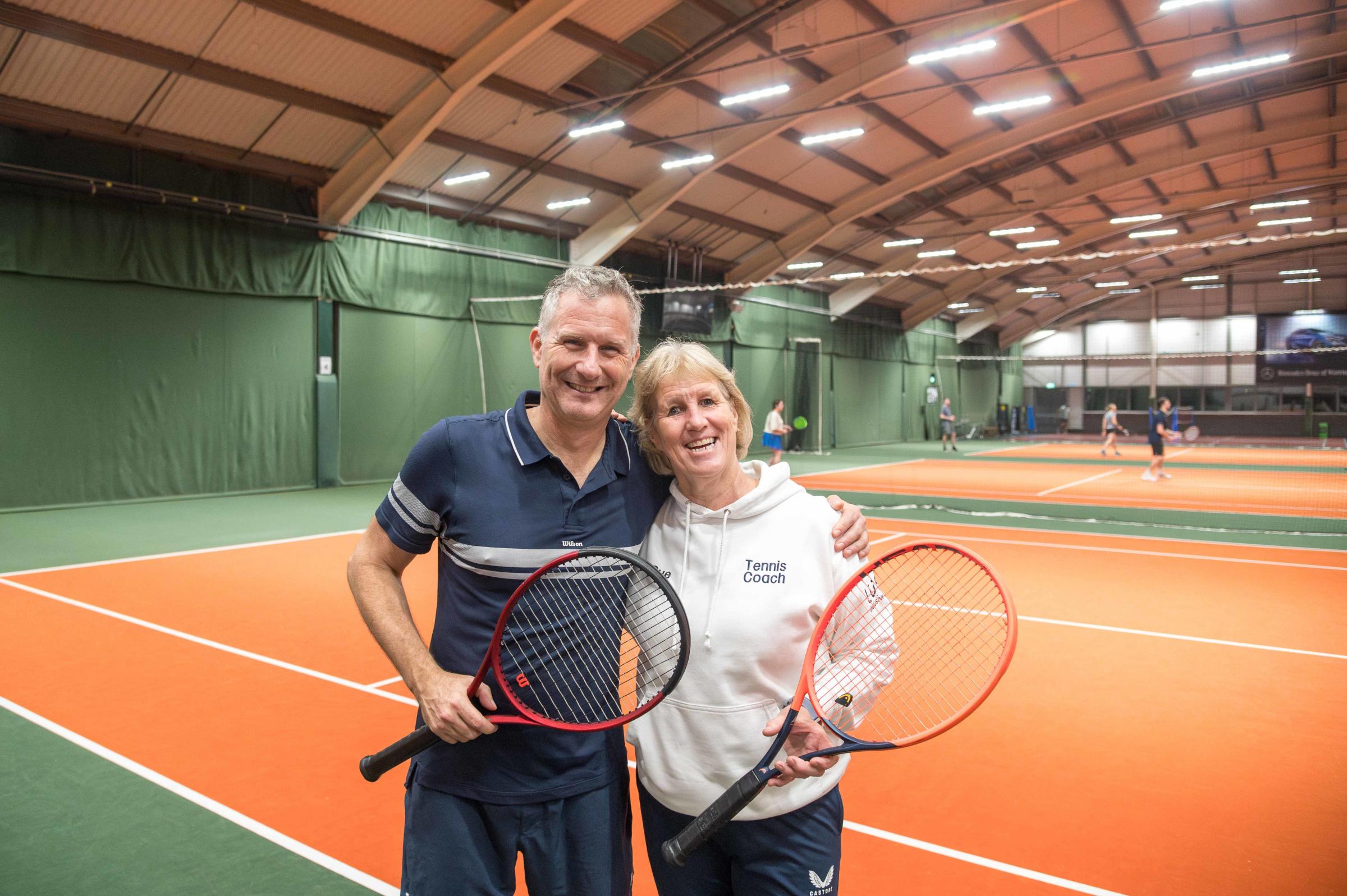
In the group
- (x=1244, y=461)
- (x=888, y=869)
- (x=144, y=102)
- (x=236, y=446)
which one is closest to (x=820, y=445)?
(x=1244, y=461)

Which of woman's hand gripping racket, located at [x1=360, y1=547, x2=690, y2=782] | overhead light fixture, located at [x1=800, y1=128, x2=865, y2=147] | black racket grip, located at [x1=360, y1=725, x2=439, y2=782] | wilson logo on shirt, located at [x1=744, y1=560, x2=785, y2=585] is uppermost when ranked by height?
overhead light fixture, located at [x1=800, y1=128, x2=865, y2=147]

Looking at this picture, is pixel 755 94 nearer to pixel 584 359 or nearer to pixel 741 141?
pixel 741 141

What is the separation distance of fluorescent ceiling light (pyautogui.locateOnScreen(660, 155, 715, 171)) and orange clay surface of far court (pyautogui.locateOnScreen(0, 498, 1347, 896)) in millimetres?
12405

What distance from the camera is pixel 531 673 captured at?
6.19ft

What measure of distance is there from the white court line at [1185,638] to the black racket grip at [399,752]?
5921 millimetres

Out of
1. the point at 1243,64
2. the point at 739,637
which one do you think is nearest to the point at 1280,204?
the point at 1243,64

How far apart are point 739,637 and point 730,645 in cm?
3

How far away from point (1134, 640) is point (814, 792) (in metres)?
5.29

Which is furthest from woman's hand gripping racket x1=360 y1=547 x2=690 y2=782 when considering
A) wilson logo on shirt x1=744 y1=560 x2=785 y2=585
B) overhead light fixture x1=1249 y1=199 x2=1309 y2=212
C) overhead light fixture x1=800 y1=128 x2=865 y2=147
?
overhead light fixture x1=1249 y1=199 x2=1309 y2=212

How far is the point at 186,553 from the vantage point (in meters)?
9.33

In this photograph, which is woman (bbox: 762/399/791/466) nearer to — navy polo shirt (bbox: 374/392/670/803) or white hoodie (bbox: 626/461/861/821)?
white hoodie (bbox: 626/461/861/821)

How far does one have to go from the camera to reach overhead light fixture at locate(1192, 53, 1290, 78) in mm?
15633

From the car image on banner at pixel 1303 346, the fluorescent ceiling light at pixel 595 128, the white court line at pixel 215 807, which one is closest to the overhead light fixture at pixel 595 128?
the fluorescent ceiling light at pixel 595 128

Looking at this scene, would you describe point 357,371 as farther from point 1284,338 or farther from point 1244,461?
point 1284,338
